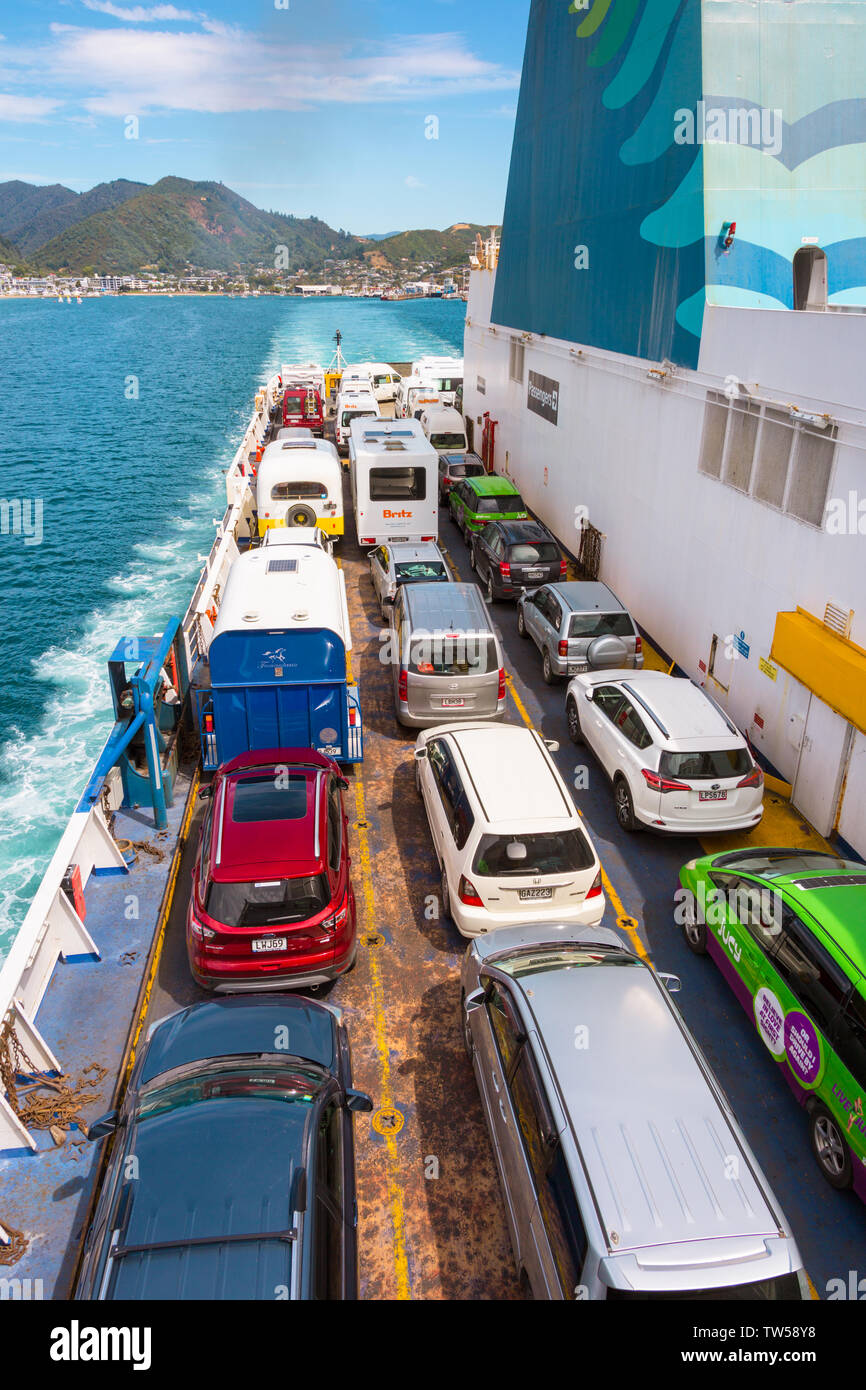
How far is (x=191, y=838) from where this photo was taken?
35.1 ft

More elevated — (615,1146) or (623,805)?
(615,1146)

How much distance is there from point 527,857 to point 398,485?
13.2m

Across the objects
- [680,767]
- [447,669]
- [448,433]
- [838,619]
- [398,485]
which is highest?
[448,433]

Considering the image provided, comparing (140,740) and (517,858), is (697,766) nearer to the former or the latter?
(517,858)

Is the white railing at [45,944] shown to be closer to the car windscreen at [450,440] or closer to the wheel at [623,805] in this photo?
the wheel at [623,805]

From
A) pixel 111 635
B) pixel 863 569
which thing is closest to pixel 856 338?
pixel 863 569

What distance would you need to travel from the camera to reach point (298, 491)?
2014 cm

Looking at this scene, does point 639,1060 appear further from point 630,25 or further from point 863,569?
point 630,25

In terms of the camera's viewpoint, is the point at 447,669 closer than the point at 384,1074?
No

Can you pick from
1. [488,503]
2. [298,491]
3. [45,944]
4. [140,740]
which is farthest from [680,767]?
[298,491]

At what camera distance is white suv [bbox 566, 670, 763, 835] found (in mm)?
10000

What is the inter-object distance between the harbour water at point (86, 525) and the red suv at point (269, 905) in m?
5.67

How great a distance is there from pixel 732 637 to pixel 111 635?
1701 cm

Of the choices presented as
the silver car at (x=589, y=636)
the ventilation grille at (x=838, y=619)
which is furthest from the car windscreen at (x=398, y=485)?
the ventilation grille at (x=838, y=619)
